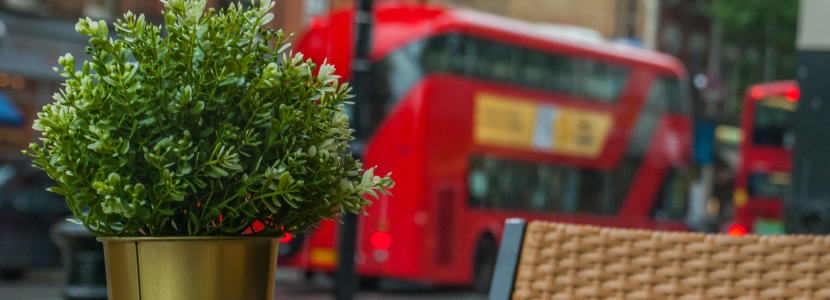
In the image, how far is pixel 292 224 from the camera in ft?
4.83

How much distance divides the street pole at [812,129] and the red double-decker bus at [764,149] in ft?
39.0

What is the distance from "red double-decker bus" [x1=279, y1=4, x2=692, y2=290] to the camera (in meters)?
14.2

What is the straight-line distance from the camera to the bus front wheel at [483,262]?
15086 millimetres

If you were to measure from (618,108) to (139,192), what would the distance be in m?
15.7

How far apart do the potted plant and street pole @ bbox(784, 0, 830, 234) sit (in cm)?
678

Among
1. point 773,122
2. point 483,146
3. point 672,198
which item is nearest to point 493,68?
point 483,146

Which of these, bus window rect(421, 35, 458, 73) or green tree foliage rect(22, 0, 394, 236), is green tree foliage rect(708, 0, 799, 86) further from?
green tree foliage rect(22, 0, 394, 236)

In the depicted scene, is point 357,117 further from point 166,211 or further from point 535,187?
point 535,187

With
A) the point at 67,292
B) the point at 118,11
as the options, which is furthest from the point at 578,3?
the point at 67,292

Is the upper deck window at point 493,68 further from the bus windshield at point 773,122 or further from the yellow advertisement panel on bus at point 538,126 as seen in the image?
the bus windshield at point 773,122

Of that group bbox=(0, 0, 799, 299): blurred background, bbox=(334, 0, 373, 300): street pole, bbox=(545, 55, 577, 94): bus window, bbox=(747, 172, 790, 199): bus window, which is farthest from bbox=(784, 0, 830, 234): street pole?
bbox=(747, 172, 790, 199): bus window

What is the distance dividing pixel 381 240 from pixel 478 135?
175 centimetres

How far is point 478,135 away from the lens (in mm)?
14664

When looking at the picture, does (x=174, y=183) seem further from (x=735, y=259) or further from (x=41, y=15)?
(x=41, y=15)
